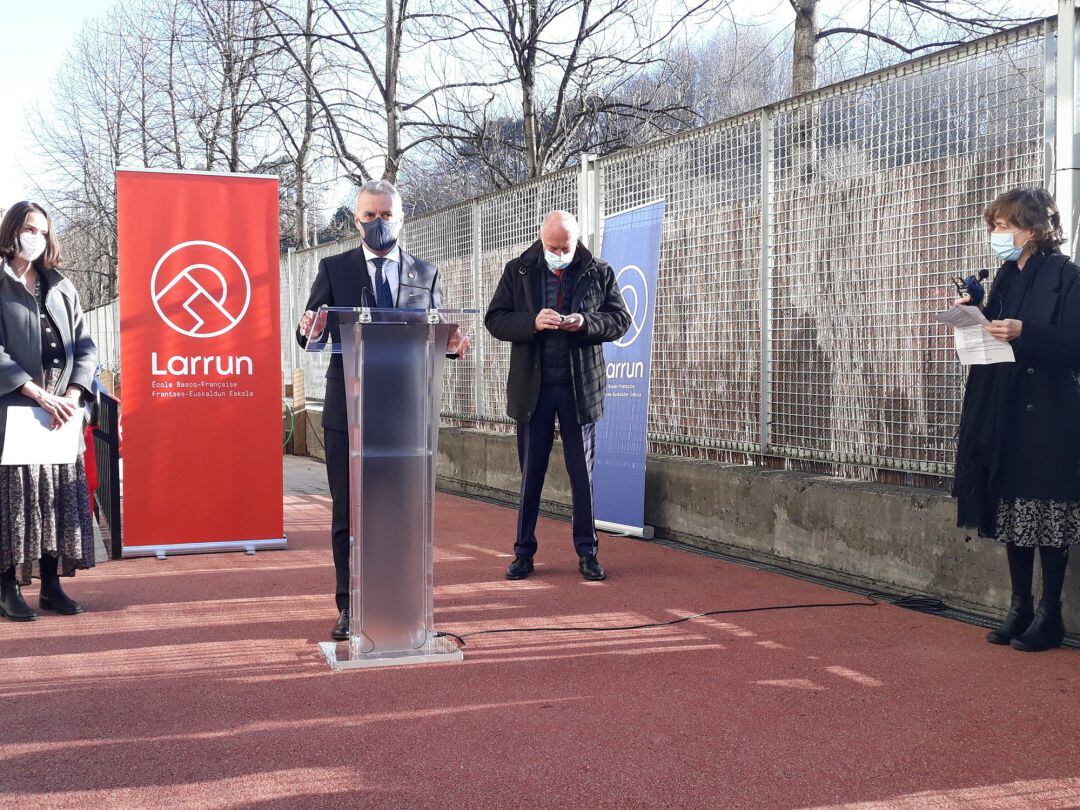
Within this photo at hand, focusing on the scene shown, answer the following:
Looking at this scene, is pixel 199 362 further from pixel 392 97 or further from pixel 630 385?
pixel 392 97

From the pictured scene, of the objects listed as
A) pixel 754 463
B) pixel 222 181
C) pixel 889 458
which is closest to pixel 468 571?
pixel 754 463

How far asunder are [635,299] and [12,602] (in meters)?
4.45

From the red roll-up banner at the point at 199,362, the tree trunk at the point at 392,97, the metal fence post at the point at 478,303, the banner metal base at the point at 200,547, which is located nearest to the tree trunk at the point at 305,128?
the tree trunk at the point at 392,97

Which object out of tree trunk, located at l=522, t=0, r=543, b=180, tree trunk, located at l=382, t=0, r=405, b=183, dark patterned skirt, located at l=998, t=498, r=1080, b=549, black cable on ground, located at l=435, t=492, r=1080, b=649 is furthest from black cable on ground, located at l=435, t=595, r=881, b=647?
tree trunk, located at l=382, t=0, r=405, b=183

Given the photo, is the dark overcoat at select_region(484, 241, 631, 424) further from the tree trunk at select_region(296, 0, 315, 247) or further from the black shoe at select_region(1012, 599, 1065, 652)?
the tree trunk at select_region(296, 0, 315, 247)

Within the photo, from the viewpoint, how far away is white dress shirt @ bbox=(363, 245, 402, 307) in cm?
493

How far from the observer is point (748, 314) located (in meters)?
7.39

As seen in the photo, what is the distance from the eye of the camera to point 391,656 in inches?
179

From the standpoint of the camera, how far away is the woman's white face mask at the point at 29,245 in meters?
5.47

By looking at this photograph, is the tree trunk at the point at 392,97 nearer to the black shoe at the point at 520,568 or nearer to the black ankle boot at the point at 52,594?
the black shoe at the point at 520,568

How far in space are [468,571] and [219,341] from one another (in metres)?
2.45

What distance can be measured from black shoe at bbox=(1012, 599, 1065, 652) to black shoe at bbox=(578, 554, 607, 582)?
2.36 m

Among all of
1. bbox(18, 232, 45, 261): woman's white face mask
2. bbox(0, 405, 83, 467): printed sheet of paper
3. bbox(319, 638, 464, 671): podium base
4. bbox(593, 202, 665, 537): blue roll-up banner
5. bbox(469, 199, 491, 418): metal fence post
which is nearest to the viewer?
bbox(319, 638, 464, 671): podium base

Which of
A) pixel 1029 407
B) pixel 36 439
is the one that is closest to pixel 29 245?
pixel 36 439
